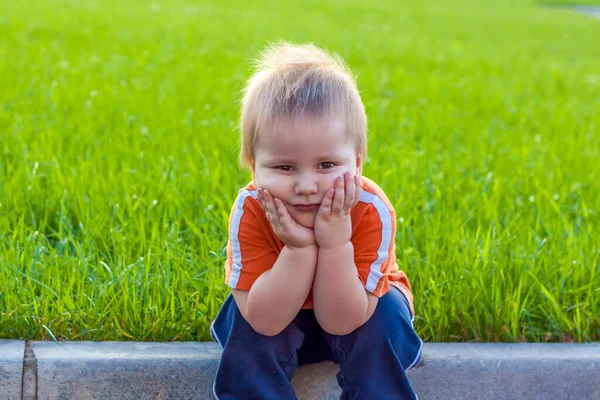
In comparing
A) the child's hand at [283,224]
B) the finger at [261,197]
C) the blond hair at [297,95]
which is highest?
the blond hair at [297,95]

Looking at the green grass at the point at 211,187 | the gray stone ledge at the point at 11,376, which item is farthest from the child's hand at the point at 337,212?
the gray stone ledge at the point at 11,376

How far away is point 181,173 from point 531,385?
76.9 inches

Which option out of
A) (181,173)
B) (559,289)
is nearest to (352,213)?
(559,289)

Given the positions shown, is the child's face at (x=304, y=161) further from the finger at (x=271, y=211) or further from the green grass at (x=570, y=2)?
the green grass at (x=570, y=2)

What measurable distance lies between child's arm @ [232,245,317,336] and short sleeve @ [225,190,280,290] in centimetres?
6

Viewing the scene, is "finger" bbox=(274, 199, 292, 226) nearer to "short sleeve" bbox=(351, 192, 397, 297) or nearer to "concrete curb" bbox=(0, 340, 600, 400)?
"short sleeve" bbox=(351, 192, 397, 297)

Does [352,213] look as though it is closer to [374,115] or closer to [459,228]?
[459,228]

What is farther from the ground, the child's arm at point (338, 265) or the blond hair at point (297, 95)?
the blond hair at point (297, 95)

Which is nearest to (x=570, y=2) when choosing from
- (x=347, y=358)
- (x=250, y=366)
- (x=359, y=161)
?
(x=359, y=161)

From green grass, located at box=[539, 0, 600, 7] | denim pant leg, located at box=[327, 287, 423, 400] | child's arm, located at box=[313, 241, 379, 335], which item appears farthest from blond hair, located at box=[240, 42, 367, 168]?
green grass, located at box=[539, 0, 600, 7]

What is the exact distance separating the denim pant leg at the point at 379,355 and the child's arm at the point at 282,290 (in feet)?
0.70

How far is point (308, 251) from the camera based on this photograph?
7.38 ft

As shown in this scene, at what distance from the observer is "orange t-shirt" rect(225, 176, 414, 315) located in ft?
7.72

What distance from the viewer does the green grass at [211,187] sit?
2.83m
